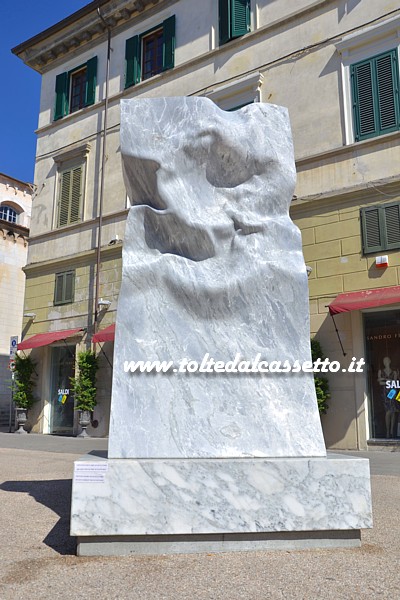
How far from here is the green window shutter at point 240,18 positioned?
44.1ft

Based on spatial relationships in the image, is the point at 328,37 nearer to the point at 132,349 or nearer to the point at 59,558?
the point at 132,349

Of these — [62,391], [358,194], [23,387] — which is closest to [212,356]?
[358,194]

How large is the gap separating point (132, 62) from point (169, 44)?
1400mm

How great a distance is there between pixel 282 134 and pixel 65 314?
41.1 ft

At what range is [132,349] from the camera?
139 inches

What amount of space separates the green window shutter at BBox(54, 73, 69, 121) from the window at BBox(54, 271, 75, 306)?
5.16 m

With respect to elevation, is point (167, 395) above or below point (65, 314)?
below

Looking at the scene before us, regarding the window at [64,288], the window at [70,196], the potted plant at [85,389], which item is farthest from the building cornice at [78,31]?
the potted plant at [85,389]

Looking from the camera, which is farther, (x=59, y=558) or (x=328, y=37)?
(x=328, y=37)

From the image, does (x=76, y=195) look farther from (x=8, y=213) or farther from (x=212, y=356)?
(x=8, y=213)

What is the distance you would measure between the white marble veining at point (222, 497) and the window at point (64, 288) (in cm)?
1314

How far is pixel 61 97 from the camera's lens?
1744 cm

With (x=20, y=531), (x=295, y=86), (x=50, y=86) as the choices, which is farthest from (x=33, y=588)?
(x=50, y=86)

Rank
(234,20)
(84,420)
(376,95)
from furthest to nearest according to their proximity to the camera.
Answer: (84,420) < (234,20) < (376,95)
